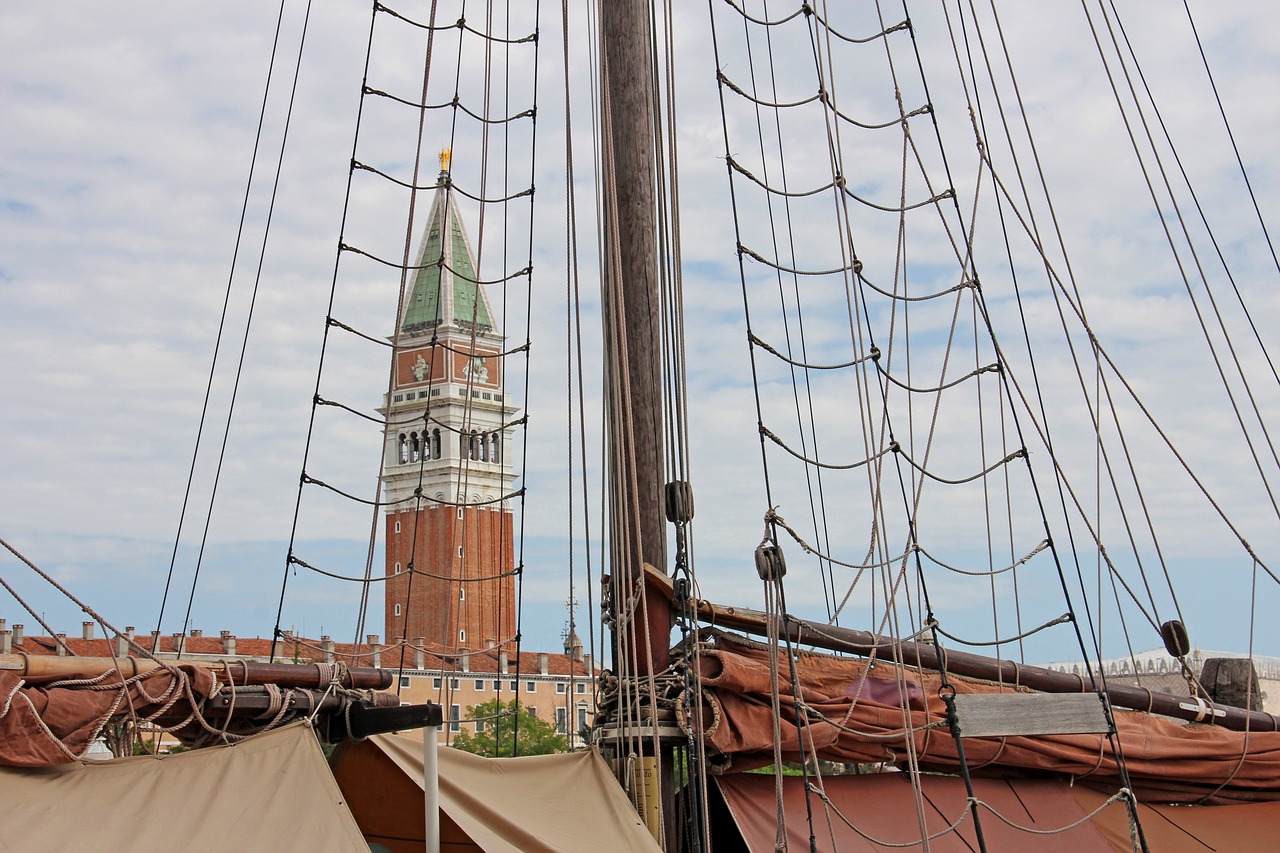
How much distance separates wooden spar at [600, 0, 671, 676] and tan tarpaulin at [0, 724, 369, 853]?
162cm

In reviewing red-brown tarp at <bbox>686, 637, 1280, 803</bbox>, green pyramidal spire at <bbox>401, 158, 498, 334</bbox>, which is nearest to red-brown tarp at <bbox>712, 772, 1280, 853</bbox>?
red-brown tarp at <bbox>686, 637, 1280, 803</bbox>

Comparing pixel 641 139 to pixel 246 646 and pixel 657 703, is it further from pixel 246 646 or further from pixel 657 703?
pixel 246 646

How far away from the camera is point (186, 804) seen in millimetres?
3484

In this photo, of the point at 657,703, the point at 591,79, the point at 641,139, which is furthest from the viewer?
the point at 591,79

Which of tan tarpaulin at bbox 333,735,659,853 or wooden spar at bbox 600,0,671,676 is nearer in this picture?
tan tarpaulin at bbox 333,735,659,853

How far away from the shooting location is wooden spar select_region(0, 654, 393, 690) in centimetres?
354

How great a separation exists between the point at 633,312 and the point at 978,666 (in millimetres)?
2247

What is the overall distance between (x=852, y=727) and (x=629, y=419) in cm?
152

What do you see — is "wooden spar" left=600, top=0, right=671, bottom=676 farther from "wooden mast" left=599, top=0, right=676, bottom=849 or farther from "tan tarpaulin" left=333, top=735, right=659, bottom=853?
"tan tarpaulin" left=333, top=735, right=659, bottom=853

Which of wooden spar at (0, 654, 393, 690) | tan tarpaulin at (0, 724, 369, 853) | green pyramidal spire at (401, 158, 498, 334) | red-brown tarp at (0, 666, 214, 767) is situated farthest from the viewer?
green pyramidal spire at (401, 158, 498, 334)

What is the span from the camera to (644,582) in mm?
5133

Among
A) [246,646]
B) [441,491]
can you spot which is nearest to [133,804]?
[246,646]

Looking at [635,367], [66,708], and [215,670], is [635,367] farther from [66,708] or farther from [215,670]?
[66,708]

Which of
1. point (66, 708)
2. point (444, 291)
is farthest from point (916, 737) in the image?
point (444, 291)
